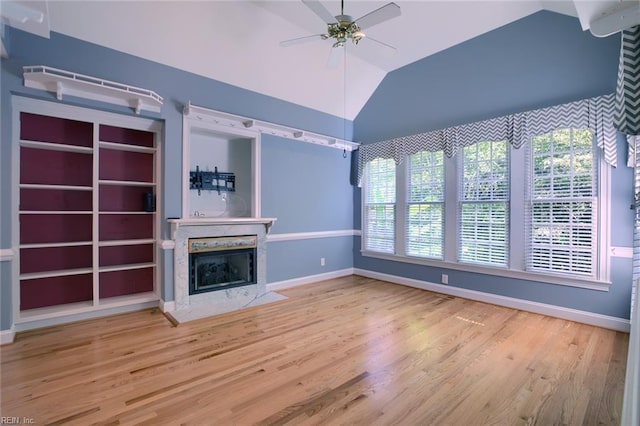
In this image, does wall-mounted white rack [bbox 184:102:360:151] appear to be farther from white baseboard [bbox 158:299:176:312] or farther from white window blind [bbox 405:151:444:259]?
white baseboard [bbox 158:299:176:312]

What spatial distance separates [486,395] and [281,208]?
11.8 ft

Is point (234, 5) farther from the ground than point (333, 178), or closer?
farther from the ground

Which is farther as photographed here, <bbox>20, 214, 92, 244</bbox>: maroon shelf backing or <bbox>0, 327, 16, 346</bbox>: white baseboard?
<bbox>20, 214, 92, 244</bbox>: maroon shelf backing

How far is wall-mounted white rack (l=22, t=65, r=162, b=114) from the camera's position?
289 centimetres

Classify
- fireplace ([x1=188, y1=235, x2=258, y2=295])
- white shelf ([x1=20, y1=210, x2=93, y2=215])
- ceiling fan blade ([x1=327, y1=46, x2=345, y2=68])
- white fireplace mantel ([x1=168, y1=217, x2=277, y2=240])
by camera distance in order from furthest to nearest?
fireplace ([x1=188, y1=235, x2=258, y2=295]) < white fireplace mantel ([x1=168, y1=217, x2=277, y2=240]) < ceiling fan blade ([x1=327, y1=46, x2=345, y2=68]) < white shelf ([x1=20, y1=210, x2=93, y2=215])

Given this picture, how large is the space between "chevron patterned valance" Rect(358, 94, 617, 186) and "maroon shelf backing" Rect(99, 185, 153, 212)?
3.82 m

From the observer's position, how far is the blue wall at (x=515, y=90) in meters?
3.26

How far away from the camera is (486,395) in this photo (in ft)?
6.97

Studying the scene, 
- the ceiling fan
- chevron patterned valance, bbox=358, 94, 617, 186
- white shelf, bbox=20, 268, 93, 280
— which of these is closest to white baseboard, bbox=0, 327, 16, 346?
white shelf, bbox=20, 268, 93, 280

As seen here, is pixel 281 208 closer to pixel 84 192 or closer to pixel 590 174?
pixel 84 192

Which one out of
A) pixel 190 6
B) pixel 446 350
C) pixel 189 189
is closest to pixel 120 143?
pixel 189 189

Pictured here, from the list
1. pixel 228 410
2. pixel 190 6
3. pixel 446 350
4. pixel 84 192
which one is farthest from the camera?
pixel 84 192

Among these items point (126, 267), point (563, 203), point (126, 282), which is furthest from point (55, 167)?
point (563, 203)

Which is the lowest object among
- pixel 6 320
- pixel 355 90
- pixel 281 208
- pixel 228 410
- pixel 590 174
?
pixel 228 410
